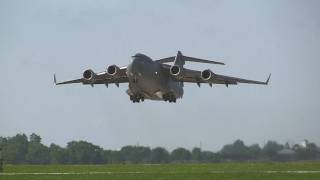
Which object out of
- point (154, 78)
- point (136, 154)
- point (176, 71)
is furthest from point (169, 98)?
point (136, 154)

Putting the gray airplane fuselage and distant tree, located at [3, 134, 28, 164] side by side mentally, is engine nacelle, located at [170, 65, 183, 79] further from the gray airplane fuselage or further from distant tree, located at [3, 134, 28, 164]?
distant tree, located at [3, 134, 28, 164]

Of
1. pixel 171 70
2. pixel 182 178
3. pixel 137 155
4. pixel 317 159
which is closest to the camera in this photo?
pixel 182 178

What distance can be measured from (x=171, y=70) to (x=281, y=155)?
25063mm

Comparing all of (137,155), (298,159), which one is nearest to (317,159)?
(298,159)

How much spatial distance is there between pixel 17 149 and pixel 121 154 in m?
14.8

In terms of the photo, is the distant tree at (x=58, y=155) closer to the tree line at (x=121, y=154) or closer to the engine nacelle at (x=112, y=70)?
the tree line at (x=121, y=154)

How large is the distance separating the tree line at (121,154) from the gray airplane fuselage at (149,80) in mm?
22729

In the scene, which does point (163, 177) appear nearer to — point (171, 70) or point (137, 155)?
point (171, 70)

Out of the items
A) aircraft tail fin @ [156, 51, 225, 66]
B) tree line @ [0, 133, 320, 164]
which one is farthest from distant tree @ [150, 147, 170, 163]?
aircraft tail fin @ [156, 51, 225, 66]

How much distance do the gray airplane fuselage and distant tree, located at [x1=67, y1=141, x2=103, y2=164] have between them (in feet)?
126

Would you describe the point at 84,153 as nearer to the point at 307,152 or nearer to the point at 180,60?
the point at 307,152

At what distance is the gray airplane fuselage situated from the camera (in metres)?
42.1

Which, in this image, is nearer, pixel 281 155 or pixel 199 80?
pixel 199 80

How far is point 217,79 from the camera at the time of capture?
45812mm
